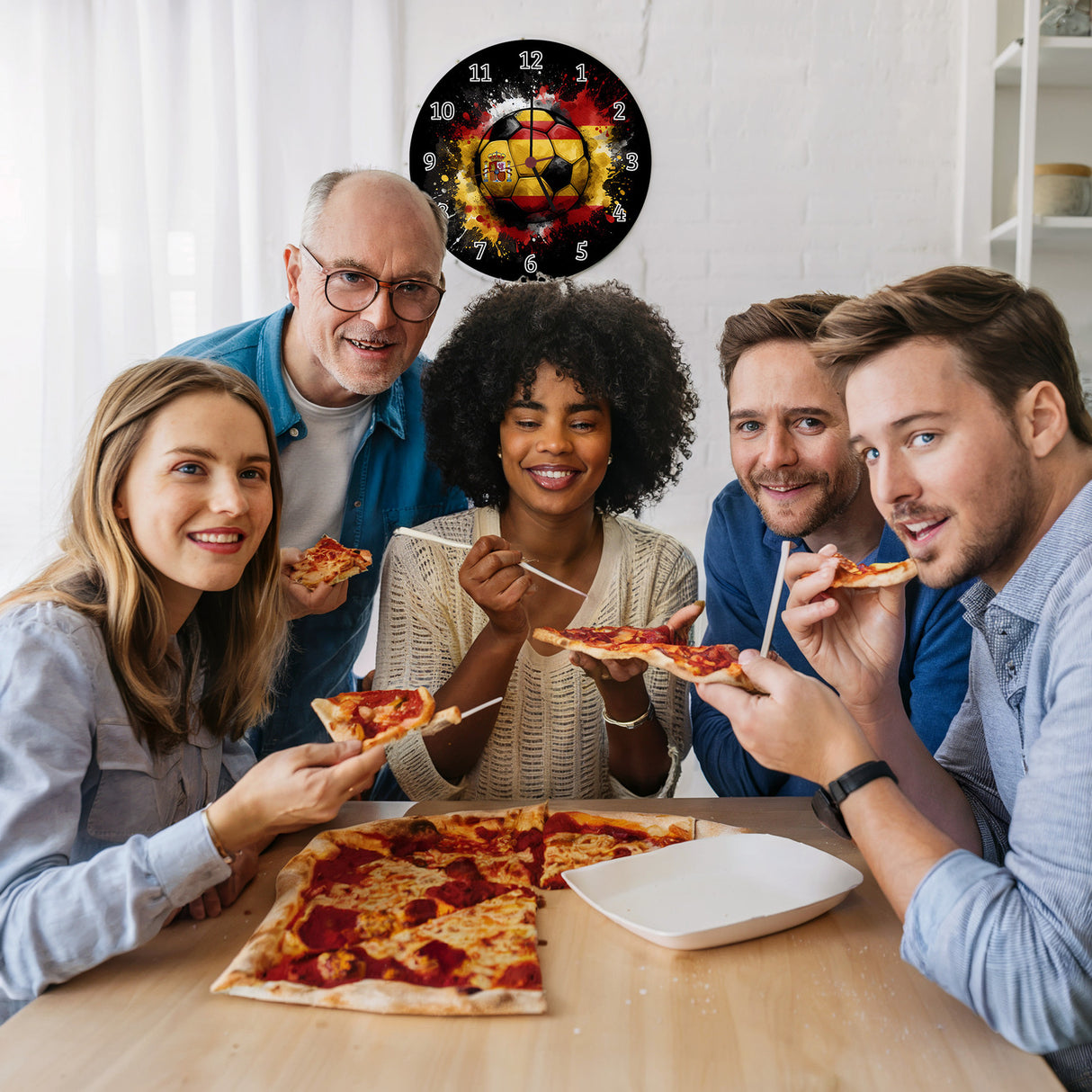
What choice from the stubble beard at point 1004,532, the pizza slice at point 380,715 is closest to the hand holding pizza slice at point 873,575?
the stubble beard at point 1004,532

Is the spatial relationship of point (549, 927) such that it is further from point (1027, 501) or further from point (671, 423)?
point (671, 423)

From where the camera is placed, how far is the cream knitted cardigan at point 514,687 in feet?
8.83

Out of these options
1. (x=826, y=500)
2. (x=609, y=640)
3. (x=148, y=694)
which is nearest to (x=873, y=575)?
(x=609, y=640)

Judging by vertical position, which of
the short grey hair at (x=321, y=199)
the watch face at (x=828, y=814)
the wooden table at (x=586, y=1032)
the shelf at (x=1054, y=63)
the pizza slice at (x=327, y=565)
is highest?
the shelf at (x=1054, y=63)

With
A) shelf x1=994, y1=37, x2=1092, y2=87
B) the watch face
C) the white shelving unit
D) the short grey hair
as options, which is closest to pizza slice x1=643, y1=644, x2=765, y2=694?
the watch face

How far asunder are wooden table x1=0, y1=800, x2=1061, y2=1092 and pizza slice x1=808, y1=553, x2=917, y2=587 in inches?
25.4

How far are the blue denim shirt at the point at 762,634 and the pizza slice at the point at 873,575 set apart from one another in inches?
15.9

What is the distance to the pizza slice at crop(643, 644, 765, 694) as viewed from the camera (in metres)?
1.86

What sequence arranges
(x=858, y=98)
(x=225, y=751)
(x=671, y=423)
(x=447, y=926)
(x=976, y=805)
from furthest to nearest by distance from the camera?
(x=858, y=98) → (x=671, y=423) → (x=225, y=751) → (x=976, y=805) → (x=447, y=926)

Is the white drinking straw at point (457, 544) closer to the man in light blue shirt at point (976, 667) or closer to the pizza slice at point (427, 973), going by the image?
the man in light blue shirt at point (976, 667)

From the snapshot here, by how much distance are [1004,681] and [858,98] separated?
2.63m

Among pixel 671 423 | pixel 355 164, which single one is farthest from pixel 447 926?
pixel 355 164

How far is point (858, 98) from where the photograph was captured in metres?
3.52

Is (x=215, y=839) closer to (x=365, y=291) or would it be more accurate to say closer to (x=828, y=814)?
(x=828, y=814)
